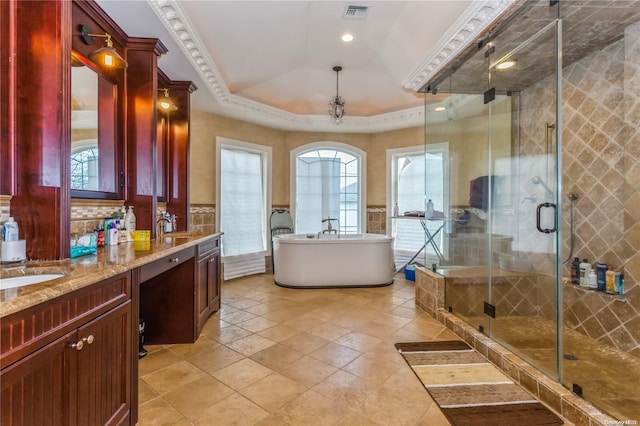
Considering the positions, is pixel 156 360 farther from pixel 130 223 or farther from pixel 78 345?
pixel 78 345

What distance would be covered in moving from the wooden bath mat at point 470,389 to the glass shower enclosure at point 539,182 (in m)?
0.27

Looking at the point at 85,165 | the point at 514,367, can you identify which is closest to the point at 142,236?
the point at 85,165

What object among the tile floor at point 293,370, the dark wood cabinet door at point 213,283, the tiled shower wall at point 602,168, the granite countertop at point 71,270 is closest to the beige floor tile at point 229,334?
the tile floor at point 293,370

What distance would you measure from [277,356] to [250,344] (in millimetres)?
332

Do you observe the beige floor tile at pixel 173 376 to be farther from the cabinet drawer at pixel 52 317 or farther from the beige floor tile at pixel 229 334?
the cabinet drawer at pixel 52 317

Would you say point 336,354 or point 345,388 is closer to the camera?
point 345,388

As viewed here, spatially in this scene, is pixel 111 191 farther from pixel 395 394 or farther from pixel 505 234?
pixel 505 234

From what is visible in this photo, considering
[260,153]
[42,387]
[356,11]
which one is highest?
[356,11]

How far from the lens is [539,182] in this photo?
9.43 ft

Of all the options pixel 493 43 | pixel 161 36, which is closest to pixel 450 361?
pixel 493 43

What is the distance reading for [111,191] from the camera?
2568 mm

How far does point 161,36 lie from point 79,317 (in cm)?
247

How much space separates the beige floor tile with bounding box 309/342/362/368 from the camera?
7.87 ft

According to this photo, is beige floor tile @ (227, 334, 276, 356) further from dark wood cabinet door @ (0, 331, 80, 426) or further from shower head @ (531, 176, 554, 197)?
shower head @ (531, 176, 554, 197)
